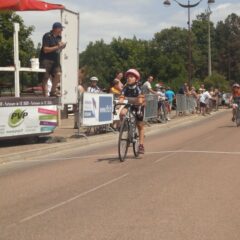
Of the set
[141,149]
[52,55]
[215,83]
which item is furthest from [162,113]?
[215,83]

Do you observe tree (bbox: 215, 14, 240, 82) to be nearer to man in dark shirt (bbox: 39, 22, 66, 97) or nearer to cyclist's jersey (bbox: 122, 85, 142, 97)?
man in dark shirt (bbox: 39, 22, 66, 97)

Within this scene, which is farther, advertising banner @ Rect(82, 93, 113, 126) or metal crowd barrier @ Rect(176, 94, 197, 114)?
metal crowd barrier @ Rect(176, 94, 197, 114)

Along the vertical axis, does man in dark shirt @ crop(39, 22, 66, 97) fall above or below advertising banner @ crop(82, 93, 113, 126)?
above

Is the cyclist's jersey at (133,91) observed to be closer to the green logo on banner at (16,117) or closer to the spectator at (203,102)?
the green logo on banner at (16,117)

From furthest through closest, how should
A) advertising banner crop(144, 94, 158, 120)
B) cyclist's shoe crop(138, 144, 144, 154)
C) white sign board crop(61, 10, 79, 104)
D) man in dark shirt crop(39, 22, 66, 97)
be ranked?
advertising banner crop(144, 94, 158, 120), white sign board crop(61, 10, 79, 104), man in dark shirt crop(39, 22, 66, 97), cyclist's shoe crop(138, 144, 144, 154)

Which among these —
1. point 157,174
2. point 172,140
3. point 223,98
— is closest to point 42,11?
point 172,140

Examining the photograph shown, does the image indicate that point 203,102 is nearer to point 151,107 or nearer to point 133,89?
point 151,107

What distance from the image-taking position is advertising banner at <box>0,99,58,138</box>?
14734 millimetres

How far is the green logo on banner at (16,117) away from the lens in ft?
48.7

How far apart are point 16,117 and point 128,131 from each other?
12.4 ft

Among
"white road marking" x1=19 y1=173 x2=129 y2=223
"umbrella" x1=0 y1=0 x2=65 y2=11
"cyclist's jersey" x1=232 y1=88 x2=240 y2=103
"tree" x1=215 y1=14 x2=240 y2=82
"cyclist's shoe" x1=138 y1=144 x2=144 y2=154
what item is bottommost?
"white road marking" x1=19 y1=173 x2=129 y2=223

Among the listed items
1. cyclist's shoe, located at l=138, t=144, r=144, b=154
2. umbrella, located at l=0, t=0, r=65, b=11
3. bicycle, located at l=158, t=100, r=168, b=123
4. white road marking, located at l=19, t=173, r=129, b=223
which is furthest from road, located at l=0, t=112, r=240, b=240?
bicycle, located at l=158, t=100, r=168, b=123

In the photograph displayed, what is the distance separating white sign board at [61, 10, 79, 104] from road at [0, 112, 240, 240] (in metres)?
3.65

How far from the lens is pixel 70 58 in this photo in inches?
686
